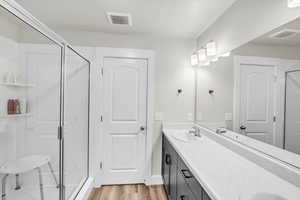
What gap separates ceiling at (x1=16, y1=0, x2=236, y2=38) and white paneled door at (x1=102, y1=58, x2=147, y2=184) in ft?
1.66

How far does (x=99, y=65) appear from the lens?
2467mm

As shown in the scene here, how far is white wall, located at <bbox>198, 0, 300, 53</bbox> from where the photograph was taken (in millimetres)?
1183

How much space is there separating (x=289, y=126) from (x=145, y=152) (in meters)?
1.89

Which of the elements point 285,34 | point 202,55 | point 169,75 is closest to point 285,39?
point 285,34

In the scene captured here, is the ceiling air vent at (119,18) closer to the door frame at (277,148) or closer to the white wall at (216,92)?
the white wall at (216,92)

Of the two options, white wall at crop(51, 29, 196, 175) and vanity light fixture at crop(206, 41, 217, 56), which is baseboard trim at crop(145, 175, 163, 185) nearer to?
white wall at crop(51, 29, 196, 175)

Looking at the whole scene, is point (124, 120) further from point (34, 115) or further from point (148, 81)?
point (34, 115)

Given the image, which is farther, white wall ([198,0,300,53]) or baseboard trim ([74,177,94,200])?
baseboard trim ([74,177,94,200])

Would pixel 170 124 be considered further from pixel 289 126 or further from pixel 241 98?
pixel 289 126

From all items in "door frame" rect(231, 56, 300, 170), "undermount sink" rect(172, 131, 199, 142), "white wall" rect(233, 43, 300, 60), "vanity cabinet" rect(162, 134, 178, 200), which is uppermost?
"white wall" rect(233, 43, 300, 60)

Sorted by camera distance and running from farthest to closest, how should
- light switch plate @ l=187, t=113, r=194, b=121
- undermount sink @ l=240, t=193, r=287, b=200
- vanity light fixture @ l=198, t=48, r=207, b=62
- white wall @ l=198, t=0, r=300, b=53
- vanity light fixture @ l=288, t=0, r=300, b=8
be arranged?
light switch plate @ l=187, t=113, r=194, b=121 < vanity light fixture @ l=198, t=48, r=207, b=62 < white wall @ l=198, t=0, r=300, b=53 < vanity light fixture @ l=288, t=0, r=300, b=8 < undermount sink @ l=240, t=193, r=287, b=200

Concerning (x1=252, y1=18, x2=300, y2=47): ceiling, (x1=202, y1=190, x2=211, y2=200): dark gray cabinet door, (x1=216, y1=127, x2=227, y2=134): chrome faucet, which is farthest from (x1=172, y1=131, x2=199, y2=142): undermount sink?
(x1=252, y1=18, x2=300, y2=47): ceiling

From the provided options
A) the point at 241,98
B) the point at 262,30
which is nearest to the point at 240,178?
the point at 241,98

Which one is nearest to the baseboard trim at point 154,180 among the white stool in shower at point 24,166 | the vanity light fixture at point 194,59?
the white stool in shower at point 24,166
